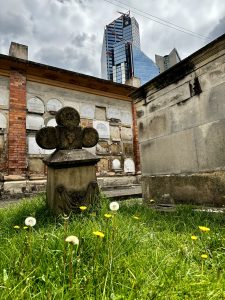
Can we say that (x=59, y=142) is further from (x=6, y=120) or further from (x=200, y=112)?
(x=6, y=120)

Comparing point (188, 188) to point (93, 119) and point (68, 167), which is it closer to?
point (68, 167)

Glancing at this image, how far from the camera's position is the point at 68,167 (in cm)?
349

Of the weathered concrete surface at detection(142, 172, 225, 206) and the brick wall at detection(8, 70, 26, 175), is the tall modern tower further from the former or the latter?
the weathered concrete surface at detection(142, 172, 225, 206)

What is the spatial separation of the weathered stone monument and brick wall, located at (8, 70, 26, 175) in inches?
173

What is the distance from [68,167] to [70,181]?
0.20 meters

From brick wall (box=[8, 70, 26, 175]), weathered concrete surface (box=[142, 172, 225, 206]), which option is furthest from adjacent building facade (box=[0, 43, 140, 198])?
weathered concrete surface (box=[142, 172, 225, 206])

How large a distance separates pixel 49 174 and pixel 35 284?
95.6 inches

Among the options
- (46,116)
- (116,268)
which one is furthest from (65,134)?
(46,116)

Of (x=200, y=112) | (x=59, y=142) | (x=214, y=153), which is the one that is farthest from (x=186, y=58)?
(x=59, y=142)

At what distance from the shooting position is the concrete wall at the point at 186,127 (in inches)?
128

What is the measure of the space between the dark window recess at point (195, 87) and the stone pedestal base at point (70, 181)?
177 cm

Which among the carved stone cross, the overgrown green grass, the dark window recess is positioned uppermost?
the dark window recess

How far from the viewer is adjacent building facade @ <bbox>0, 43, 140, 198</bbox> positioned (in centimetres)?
764

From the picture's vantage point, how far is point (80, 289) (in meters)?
1.27
